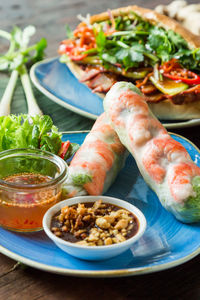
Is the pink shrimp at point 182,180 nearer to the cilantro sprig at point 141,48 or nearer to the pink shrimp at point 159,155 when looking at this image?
the pink shrimp at point 159,155

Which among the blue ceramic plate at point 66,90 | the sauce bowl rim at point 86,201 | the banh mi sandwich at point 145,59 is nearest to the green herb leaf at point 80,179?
the sauce bowl rim at point 86,201

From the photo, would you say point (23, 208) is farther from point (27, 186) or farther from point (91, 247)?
point (91, 247)

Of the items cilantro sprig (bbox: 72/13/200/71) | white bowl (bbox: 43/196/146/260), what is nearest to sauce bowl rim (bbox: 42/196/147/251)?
white bowl (bbox: 43/196/146/260)

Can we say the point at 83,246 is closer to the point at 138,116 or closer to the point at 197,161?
the point at 138,116

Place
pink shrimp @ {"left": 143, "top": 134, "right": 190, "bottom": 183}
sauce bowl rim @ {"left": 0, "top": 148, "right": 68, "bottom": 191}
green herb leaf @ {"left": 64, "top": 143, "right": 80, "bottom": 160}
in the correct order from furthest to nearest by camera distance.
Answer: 1. green herb leaf @ {"left": 64, "top": 143, "right": 80, "bottom": 160}
2. pink shrimp @ {"left": 143, "top": 134, "right": 190, "bottom": 183}
3. sauce bowl rim @ {"left": 0, "top": 148, "right": 68, "bottom": 191}

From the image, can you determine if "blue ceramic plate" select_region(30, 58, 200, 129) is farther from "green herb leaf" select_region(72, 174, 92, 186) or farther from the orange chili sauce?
the orange chili sauce

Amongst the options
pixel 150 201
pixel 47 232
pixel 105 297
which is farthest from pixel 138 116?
pixel 105 297

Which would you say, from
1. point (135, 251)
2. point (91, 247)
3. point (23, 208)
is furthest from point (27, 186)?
point (135, 251)
